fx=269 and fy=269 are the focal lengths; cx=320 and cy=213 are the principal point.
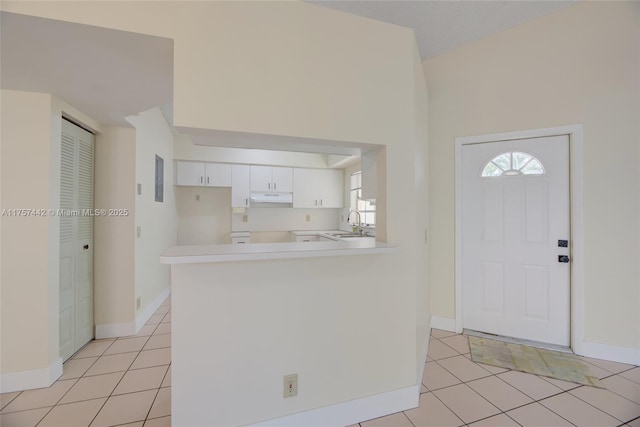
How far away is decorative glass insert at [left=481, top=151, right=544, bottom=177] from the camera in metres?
2.68

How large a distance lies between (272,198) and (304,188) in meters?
0.66

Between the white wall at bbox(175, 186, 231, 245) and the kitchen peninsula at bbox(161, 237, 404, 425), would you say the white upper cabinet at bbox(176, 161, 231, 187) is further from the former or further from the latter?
the kitchen peninsula at bbox(161, 237, 404, 425)

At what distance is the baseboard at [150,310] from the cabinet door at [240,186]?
5.78 ft

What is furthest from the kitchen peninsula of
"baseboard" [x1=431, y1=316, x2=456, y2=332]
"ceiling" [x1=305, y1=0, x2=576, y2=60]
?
"ceiling" [x1=305, y1=0, x2=576, y2=60]

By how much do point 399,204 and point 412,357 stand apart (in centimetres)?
105

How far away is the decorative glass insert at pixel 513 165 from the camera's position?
8.79 ft

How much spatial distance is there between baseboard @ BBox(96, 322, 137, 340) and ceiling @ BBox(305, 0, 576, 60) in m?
3.61

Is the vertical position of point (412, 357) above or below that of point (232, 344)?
below

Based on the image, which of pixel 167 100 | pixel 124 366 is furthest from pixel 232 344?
pixel 167 100

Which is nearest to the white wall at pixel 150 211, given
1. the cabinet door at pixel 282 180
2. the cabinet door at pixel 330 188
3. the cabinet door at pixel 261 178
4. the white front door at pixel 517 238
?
the cabinet door at pixel 261 178

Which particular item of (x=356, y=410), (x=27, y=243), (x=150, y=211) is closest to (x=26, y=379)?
(x=27, y=243)

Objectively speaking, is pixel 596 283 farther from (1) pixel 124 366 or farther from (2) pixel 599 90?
(1) pixel 124 366

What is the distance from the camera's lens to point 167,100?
85.7 inches

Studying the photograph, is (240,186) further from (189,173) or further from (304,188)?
(304,188)
